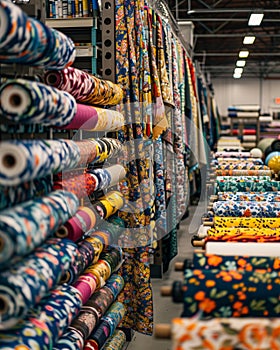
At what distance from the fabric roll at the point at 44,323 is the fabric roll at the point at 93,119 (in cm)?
67

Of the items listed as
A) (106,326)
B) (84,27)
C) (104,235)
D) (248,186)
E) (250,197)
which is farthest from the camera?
(84,27)

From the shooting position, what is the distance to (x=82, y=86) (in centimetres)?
262

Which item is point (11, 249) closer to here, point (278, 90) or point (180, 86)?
point (180, 86)

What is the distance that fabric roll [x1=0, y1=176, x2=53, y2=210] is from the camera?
5.85 feet

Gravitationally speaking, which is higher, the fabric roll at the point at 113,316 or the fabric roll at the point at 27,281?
the fabric roll at the point at 27,281

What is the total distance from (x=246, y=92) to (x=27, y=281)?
30.8 m

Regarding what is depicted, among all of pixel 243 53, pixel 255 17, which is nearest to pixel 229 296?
pixel 255 17

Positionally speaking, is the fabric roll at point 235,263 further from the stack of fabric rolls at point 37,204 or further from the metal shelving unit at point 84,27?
the metal shelving unit at point 84,27

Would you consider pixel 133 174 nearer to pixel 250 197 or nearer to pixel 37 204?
pixel 250 197

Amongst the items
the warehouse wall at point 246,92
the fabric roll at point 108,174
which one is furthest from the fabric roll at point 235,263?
the warehouse wall at point 246,92

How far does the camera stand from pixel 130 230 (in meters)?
3.95

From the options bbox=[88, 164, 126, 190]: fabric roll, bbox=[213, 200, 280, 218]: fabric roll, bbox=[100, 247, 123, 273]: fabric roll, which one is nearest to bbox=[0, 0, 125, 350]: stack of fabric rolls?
bbox=[88, 164, 126, 190]: fabric roll

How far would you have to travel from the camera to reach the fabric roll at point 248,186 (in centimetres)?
395

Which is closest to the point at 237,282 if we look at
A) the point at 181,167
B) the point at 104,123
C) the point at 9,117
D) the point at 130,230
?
→ the point at 9,117
